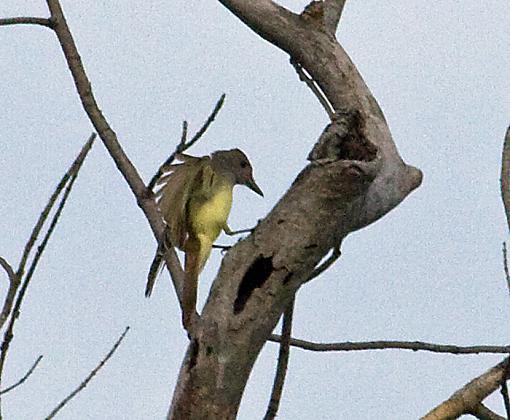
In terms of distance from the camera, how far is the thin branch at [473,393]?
10.8ft

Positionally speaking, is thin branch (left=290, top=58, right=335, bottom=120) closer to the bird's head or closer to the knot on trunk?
the knot on trunk

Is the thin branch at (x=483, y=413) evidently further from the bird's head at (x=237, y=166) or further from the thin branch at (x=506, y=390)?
the bird's head at (x=237, y=166)

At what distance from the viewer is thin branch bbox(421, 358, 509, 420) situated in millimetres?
3307

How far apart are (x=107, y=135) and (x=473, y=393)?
167cm

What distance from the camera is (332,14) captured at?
162 inches

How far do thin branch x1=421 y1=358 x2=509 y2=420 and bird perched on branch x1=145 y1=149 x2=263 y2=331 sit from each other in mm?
1510

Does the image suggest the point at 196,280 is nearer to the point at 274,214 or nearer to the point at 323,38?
the point at 323,38

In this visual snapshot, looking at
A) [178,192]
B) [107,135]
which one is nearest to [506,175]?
[107,135]

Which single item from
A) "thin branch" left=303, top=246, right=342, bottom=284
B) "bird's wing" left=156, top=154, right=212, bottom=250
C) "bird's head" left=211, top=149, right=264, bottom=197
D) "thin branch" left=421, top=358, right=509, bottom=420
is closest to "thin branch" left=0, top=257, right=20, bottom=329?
"thin branch" left=303, top=246, right=342, bottom=284

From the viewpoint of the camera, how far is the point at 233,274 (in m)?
3.13

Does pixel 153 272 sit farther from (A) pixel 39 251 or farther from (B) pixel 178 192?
(A) pixel 39 251

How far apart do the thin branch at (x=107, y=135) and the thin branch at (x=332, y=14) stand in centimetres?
82

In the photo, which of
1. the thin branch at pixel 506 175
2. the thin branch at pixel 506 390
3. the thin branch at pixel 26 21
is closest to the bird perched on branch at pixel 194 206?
the thin branch at pixel 26 21

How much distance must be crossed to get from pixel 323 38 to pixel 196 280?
1.11m
